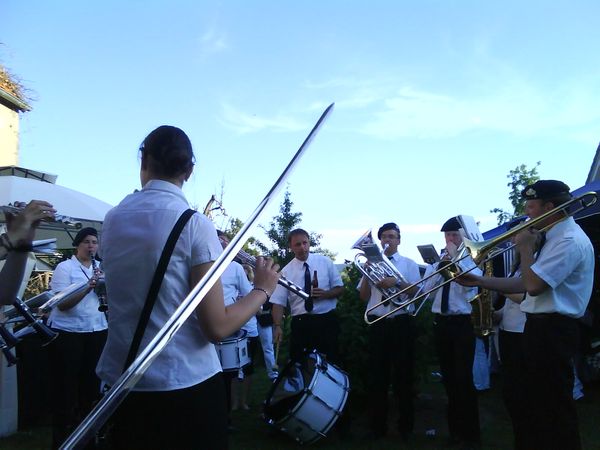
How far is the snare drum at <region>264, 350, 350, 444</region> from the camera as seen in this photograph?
552cm

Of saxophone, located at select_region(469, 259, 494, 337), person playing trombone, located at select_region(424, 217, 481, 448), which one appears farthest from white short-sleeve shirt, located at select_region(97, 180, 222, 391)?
saxophone, located at select_region(469, 259, 494, 337)

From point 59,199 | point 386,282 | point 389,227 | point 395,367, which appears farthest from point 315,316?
point 59,199

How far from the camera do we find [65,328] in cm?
574

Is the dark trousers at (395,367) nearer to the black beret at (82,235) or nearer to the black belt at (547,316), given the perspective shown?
the black belt at (547,316)

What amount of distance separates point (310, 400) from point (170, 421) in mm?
3770

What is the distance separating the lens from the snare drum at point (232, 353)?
638cm

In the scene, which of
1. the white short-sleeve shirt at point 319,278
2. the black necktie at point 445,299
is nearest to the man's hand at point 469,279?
the black necktie at point 445,299

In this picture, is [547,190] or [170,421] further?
[547,190]

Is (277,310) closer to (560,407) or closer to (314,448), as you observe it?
(314,448)

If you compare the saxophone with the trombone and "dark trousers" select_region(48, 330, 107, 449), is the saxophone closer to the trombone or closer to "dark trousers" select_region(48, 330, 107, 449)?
the trombone

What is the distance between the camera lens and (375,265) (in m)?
6.14

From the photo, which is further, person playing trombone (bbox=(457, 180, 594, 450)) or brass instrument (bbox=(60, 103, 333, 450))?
person playing trombone (bbox=(457, 180, 594, 450))

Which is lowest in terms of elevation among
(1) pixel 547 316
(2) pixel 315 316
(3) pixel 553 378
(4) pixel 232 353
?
(4) pixel 232 353

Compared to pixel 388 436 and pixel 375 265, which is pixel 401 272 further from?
pixel 388 436
